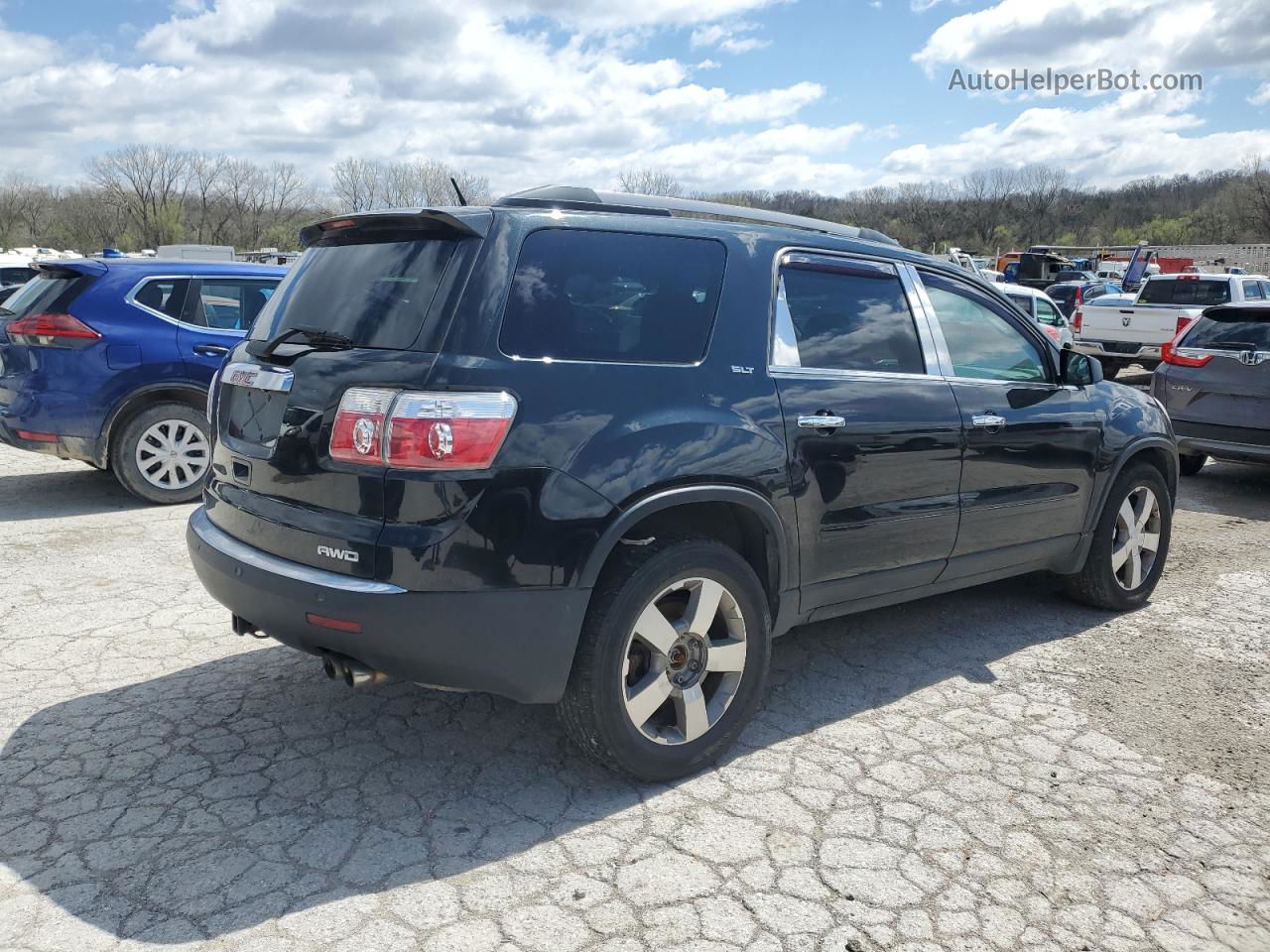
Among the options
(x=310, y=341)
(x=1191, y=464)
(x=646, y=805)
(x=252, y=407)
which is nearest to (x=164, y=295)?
(x=252, y=407)

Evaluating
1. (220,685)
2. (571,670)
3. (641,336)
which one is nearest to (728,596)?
(571,670)

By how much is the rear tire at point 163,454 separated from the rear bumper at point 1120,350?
46.2 feet

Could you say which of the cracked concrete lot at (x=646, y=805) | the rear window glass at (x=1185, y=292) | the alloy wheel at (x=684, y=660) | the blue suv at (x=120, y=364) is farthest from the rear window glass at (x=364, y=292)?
the rear window glass at (x=1185, y=292)

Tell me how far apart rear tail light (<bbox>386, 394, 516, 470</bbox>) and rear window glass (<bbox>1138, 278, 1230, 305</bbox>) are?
17955 mm

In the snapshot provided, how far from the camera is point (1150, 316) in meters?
16.9

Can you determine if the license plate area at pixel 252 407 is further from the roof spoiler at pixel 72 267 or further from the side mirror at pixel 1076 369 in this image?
the roof spoiler at pixel 72 267

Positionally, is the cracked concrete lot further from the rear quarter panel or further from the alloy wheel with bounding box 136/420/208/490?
the alloy wheel with bounding box 136/420/208/490

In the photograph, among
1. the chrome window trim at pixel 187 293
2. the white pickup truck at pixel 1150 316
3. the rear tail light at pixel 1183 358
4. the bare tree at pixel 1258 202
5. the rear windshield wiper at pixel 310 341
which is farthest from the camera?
the bare tree at pixel 1258 202

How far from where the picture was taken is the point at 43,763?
3.45m

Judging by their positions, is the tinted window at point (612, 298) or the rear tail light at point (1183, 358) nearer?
the tinted window at point (612, 298)

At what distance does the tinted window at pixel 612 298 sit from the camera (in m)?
3.12

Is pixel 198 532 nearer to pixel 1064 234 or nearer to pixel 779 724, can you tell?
pixel 779 724

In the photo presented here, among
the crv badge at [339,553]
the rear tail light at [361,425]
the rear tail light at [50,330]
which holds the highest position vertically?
the rear tail light at [50,330]

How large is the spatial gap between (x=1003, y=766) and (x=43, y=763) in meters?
3.30
